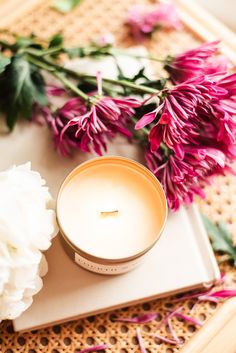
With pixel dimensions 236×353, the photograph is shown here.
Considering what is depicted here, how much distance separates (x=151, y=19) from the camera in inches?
25.5

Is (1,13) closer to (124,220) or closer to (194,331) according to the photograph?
(124,220)

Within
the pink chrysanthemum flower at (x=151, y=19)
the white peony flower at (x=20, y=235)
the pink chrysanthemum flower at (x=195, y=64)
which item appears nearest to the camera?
the white peony flower at (x=20, y=235)

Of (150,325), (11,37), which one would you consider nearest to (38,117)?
(11,37)

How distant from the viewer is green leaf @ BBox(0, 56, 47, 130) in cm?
54

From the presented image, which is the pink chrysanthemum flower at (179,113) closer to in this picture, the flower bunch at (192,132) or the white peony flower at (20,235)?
the flower bunch at (192,132)

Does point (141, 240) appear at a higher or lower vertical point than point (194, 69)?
lower

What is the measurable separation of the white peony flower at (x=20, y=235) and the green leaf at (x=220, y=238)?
0.60ft

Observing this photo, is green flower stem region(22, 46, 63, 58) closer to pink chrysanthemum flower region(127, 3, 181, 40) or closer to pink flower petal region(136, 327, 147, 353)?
pink chrysanthemum flower region(127, 3, 181, 40)

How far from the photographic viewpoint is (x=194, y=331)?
505 mm

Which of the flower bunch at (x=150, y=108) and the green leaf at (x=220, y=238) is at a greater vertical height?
the flower bunch at (x=150, y=108)

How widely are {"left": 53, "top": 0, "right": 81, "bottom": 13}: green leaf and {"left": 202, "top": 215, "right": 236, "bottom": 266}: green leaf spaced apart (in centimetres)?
33

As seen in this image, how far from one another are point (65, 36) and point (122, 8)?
89 millimetres

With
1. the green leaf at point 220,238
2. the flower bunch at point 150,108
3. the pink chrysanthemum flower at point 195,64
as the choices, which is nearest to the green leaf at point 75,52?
the flower bunch at point 150,108

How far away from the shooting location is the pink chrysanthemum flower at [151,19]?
Result: 2.11ft
